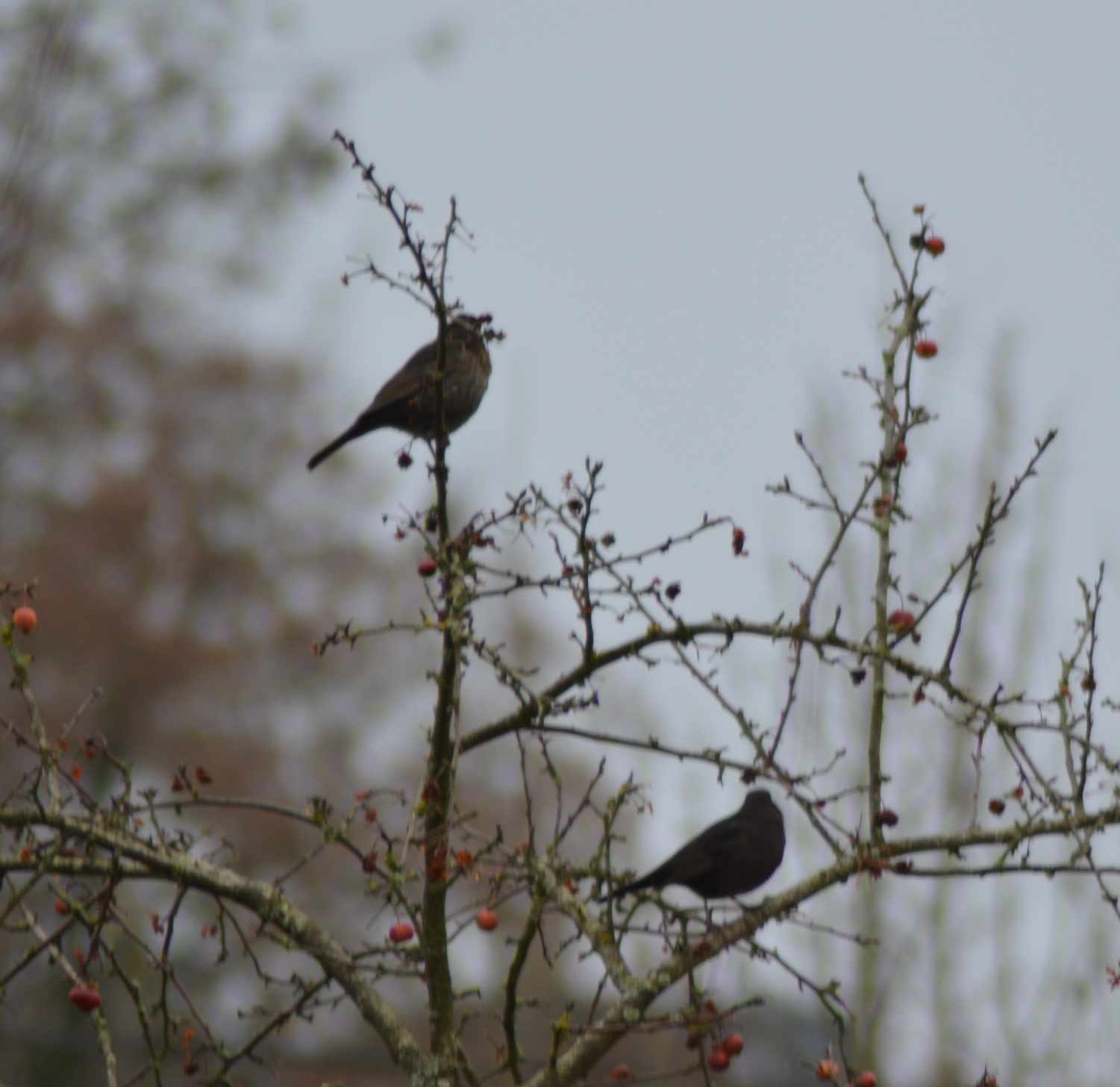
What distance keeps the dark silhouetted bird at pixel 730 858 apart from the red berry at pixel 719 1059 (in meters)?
0.95

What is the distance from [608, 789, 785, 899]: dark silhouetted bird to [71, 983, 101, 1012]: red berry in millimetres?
1691

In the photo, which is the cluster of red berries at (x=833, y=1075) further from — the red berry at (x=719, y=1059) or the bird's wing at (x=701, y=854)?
the bird's wing at (x=701, y=854)

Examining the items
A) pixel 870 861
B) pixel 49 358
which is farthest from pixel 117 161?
pixel 49 358

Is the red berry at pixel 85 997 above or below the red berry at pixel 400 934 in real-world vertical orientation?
below

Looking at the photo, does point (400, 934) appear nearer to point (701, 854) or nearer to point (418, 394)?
point (701, 854)

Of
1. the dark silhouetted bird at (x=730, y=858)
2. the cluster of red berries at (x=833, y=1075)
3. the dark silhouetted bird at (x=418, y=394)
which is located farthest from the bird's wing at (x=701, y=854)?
the dark silhouetted bird at (x=418, y=394)

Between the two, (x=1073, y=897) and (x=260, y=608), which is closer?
(x=1073, y=897)

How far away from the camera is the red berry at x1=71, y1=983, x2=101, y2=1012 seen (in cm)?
297

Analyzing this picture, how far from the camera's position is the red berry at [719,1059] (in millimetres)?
3178

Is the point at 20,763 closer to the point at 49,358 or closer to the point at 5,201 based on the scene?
the point at 49,358

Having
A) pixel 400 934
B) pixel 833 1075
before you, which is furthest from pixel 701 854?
pixel 400 934

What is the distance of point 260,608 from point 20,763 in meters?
4.45

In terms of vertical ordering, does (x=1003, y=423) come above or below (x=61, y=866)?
above

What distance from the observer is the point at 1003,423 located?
36.9 ft
